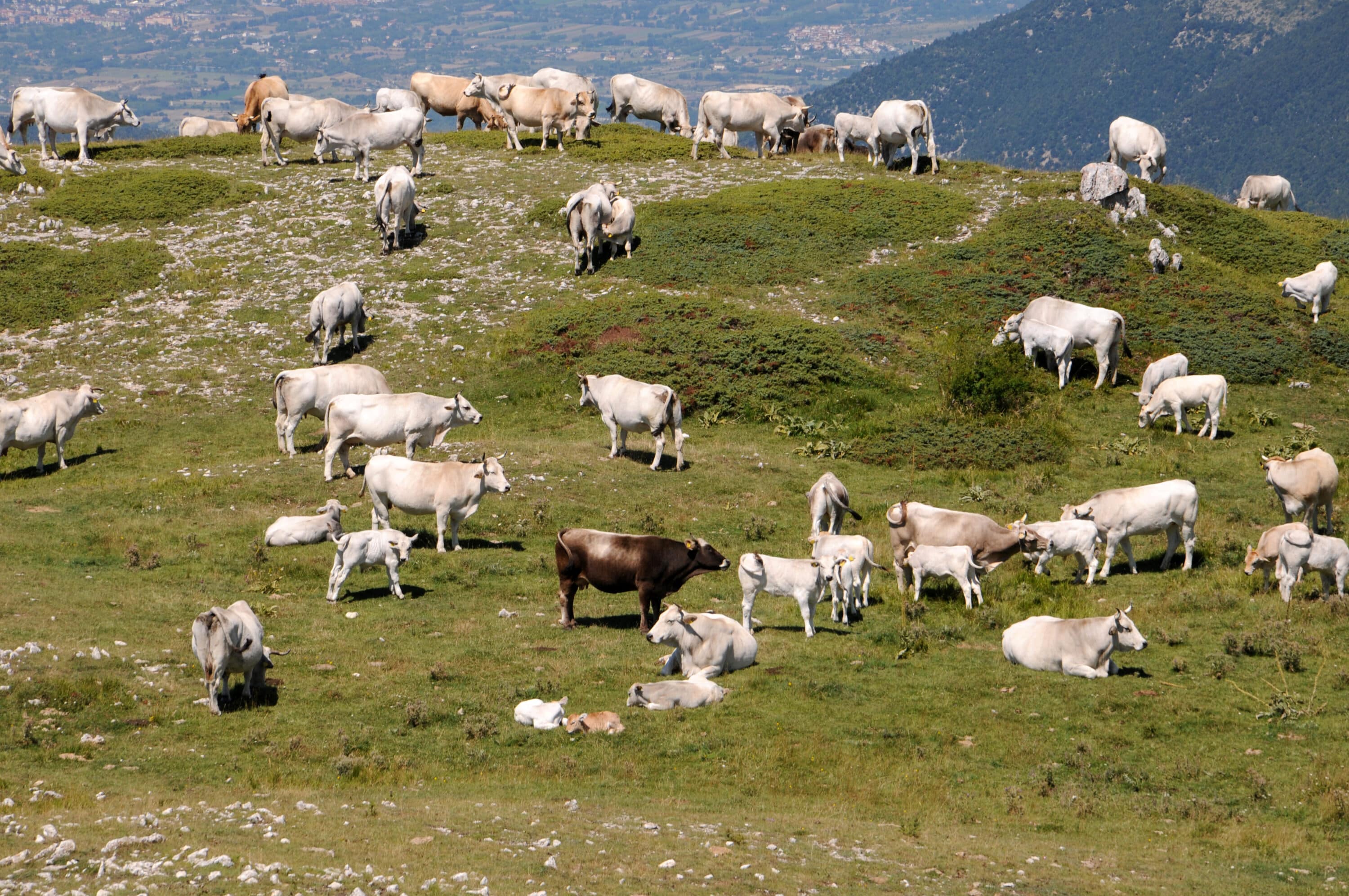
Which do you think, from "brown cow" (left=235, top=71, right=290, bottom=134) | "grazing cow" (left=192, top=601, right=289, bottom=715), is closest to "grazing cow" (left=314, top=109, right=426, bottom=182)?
"brown cow" (left=235, top=71, right=290, bottom=134)

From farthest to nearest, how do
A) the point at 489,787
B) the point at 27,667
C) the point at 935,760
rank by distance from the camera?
the point at 27,667
the point at 935,760
the point at 489,787

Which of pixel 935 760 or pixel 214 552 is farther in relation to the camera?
pixel 214 552

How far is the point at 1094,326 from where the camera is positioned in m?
36.1

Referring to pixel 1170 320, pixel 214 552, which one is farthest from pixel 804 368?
pixel 214 552

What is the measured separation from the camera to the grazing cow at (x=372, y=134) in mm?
48375

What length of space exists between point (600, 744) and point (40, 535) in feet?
43.9

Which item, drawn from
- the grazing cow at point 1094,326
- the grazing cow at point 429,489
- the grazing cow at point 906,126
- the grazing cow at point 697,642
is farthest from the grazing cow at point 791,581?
the grazing cow at point 906,126

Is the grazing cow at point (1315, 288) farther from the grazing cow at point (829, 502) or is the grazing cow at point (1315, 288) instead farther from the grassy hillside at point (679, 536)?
the grazing cow at point (829, 502)

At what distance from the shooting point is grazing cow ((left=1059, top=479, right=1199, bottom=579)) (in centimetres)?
2298

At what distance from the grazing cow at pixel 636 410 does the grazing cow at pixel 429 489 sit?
6.20 metres

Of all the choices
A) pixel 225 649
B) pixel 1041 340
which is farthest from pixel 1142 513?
pixel 225 649

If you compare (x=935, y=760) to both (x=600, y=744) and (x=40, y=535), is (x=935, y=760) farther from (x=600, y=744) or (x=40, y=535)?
(x=40, y=535)

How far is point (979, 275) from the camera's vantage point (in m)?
40.8

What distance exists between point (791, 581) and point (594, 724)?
195 inches
